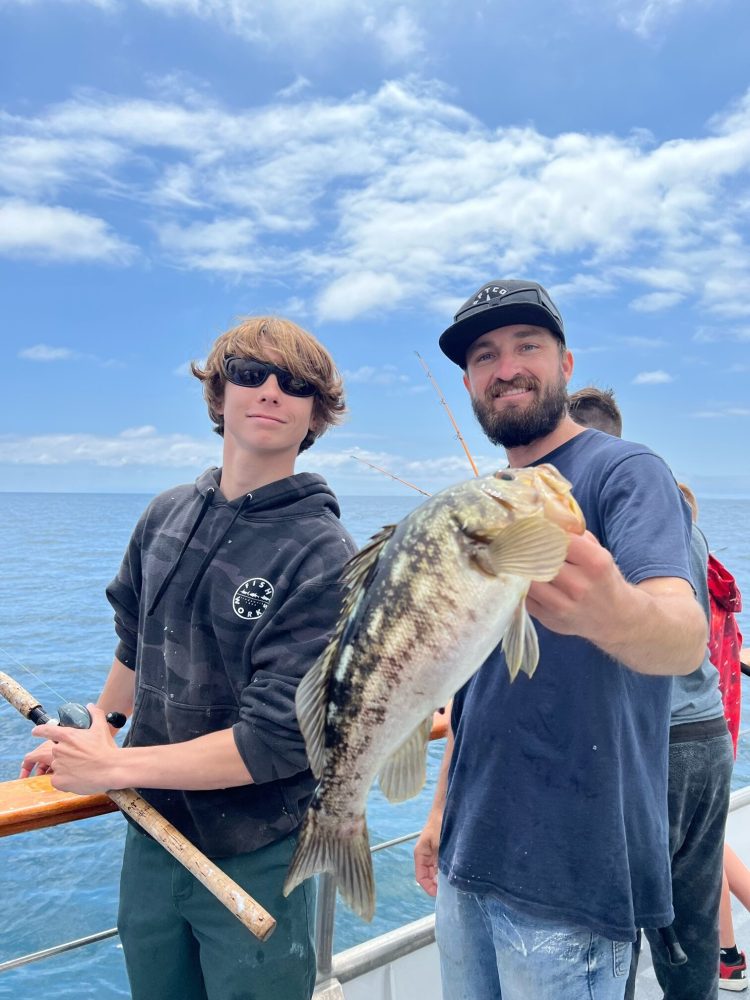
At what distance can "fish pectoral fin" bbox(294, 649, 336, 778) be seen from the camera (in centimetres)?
165

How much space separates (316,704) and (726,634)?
2957 millimetres

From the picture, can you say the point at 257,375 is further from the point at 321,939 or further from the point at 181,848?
the point at 321,939

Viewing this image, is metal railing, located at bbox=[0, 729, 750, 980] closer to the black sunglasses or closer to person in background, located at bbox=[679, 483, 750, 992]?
person in background, located at bbox=[679, 483, 750, 992]

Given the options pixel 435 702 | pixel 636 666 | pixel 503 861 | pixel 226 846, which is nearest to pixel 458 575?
pixel 435 702

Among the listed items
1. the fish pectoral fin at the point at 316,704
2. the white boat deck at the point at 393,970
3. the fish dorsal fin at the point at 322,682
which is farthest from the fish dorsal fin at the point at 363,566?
the white boat deck at the point at 393,970

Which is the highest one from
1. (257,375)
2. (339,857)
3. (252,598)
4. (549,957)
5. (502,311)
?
(502,311)

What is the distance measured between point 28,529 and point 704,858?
2698 inches

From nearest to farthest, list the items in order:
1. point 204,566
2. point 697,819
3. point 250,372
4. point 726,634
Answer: point 204,566
point 250,372
point 697,819
point 726,634

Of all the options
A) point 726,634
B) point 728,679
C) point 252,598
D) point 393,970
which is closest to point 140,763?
point 252,598

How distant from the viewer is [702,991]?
3.06 m

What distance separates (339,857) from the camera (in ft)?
5.33

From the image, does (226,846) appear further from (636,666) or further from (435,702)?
(636,666)

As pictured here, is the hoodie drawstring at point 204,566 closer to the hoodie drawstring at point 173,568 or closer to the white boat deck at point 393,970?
the hoodie drawstring at point 173,568

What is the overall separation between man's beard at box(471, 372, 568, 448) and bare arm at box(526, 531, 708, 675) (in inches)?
30.3
